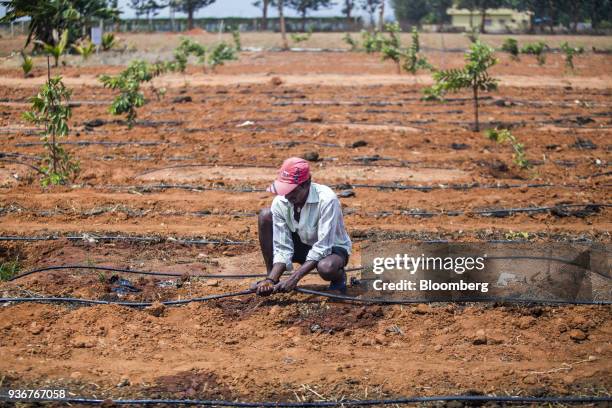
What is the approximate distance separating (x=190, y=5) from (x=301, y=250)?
5319cm

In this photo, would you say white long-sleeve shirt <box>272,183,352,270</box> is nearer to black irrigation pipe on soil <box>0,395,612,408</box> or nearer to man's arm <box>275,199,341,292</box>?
man's arm <box>275,199,341,292</box>

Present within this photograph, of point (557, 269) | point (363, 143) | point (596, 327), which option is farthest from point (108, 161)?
point (596, 327)

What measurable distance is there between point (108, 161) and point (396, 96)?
8.76 meters

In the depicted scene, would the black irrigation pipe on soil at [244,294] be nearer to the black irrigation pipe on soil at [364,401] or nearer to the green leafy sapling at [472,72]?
the black irrigation pipe on soil at [364,401]

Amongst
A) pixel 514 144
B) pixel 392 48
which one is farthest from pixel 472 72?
pixel 392 48

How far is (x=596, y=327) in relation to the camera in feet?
17.6

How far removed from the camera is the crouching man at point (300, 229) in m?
5.12

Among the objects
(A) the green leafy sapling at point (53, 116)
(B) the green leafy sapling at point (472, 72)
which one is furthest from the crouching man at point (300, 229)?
(B) the green leafy sapling at point (472, 72)

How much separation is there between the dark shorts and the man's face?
420mm

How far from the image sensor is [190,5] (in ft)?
184

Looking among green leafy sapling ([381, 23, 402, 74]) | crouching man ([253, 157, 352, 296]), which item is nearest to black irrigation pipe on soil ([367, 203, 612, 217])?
crouching man ([253, 157, 352, 296])

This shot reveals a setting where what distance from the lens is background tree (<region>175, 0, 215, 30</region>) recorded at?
56281mm

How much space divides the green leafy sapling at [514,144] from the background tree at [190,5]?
46.5 meters

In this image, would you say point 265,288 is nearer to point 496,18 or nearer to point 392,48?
point 392,48
